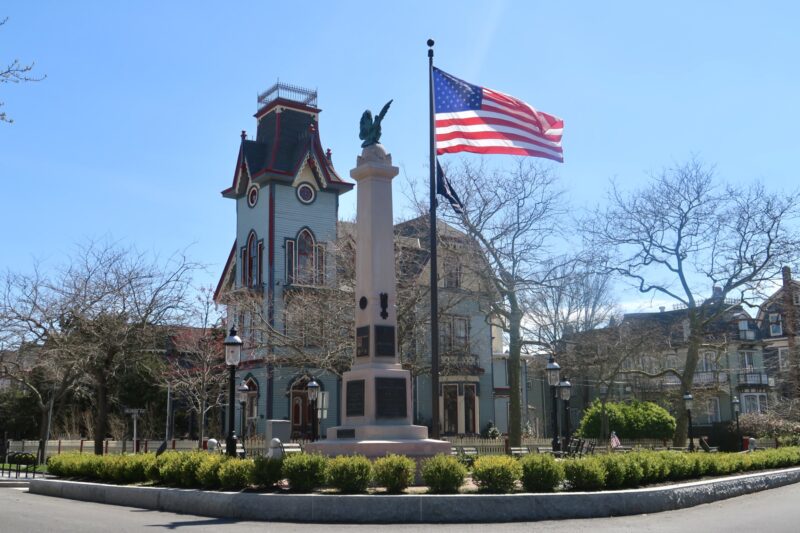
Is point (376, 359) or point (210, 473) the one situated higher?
point (376, 359)

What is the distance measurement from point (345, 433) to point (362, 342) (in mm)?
2025

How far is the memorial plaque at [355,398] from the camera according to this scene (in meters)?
17.1

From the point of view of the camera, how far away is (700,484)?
16172mm

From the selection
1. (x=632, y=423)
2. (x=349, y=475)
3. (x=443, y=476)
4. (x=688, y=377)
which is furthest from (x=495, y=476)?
(x=632, y=423)

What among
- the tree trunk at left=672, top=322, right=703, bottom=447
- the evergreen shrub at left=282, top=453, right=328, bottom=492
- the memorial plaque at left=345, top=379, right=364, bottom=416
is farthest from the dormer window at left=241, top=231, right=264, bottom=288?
the evergreen shrub at left=282, top=453, right=328, bottom=492

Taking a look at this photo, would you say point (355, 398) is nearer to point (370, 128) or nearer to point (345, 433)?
point (345, 433)

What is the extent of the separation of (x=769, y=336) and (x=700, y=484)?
58.1m

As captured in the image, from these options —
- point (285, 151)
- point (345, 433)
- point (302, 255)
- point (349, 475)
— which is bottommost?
point (349, 475)

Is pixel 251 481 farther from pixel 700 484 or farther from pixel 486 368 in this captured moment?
pixel 486 368

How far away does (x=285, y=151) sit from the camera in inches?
1809

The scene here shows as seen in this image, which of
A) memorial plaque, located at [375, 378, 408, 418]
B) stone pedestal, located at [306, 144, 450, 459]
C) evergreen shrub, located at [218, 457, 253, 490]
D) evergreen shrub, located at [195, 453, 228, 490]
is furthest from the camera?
memorial plaque, located at [375, 378, 408, 418]

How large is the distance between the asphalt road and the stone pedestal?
152 inches

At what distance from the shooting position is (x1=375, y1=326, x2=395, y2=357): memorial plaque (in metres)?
17.4

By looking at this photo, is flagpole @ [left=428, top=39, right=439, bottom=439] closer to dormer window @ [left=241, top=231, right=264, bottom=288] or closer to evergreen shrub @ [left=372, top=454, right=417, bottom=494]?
evergreen shrub @ [left=372, top=454, right=417, bottom=494]
